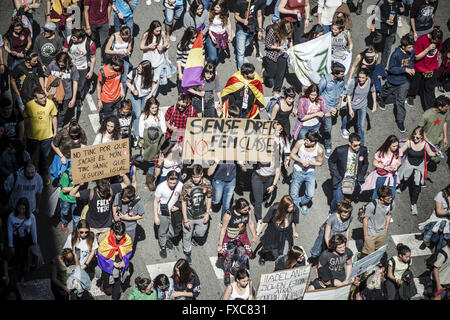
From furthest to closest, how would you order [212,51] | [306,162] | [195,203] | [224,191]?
[212,51] → [224,191] → [306,162] → [195,203]

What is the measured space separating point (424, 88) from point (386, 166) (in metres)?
4.01

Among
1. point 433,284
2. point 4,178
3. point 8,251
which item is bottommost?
point 433,284

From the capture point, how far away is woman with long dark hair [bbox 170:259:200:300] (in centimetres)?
1488

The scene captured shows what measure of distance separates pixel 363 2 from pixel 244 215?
30.5 ft

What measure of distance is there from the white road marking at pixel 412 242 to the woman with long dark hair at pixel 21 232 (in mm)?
7176

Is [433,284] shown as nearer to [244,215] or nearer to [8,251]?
[244,215]

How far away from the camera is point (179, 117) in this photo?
17469 millimetres

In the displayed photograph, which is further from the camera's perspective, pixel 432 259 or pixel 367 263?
pixel 432 259

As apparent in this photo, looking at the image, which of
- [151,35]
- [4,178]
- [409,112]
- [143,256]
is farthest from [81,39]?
[409,112]

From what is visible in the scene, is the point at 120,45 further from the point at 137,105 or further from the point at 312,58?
the point at 312,58

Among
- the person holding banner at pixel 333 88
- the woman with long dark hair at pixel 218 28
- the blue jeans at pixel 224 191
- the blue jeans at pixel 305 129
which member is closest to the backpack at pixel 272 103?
the blue jeans at pixel 305 129

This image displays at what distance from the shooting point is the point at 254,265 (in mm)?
16906

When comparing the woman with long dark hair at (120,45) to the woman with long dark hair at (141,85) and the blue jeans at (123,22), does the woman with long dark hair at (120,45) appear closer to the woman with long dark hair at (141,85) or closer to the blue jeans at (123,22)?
the woman with long dark hair at (141,85)

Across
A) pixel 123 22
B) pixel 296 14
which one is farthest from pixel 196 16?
pixel 296 14
